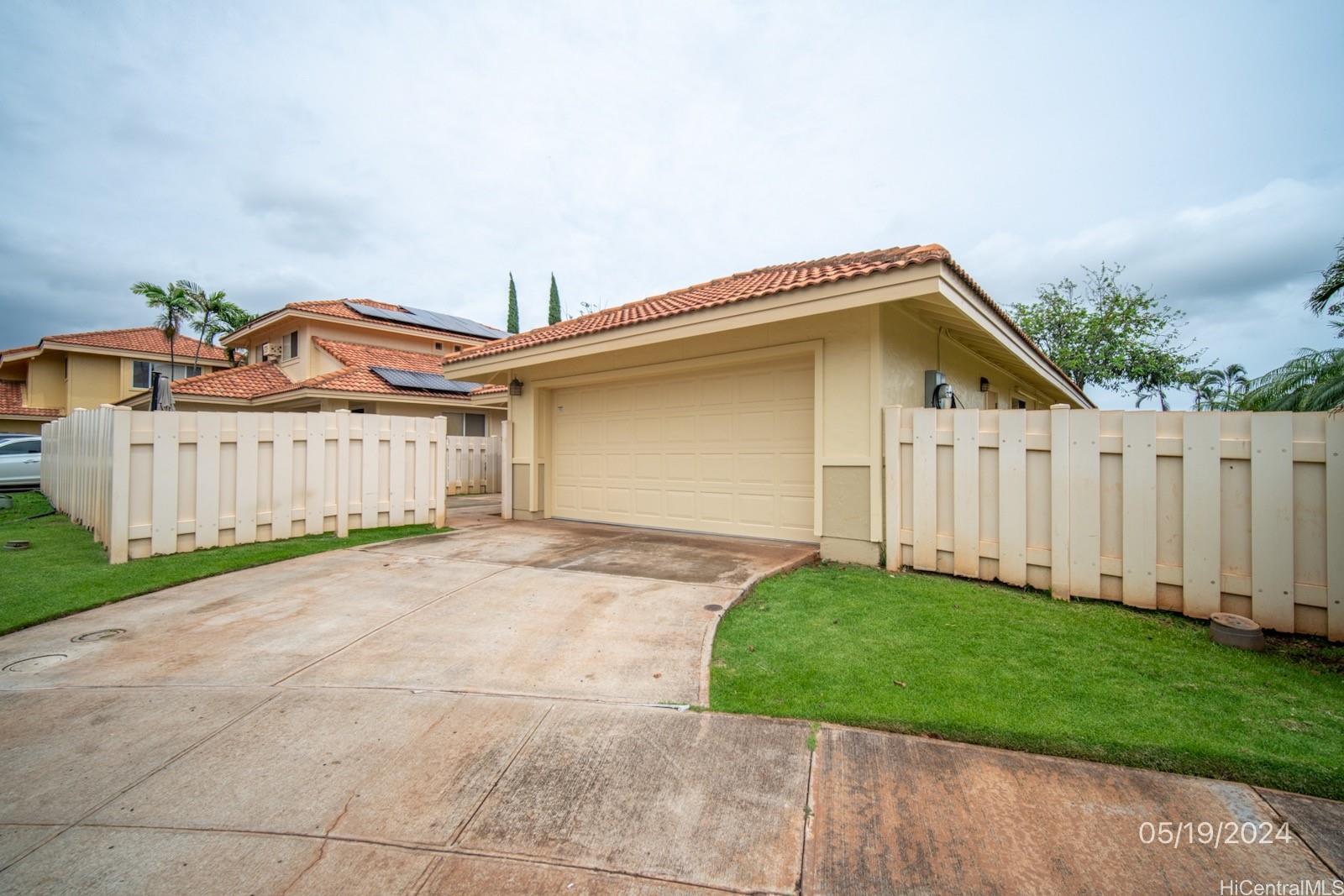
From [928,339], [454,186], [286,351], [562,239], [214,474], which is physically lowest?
[214,474]

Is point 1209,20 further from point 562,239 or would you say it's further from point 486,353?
point 562,239

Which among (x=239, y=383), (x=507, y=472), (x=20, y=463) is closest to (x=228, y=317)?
(x=239, y=383)

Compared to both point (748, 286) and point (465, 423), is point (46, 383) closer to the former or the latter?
point (465, 423)

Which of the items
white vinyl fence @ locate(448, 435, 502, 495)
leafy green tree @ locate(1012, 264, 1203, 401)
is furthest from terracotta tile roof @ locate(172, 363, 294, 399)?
leafy green tree @ locate(1012, 264, 1203, 401)

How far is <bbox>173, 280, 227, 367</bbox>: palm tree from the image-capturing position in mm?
21750

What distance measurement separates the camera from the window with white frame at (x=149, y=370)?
83.0 feet

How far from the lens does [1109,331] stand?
2472 cm

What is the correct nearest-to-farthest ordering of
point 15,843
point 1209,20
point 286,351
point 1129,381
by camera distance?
point 15,843
point 1209,20
point 286,351
point 1129,381

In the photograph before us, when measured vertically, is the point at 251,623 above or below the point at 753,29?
below

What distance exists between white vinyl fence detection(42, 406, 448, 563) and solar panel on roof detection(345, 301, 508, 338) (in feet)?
39.5

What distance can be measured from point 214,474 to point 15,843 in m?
5.70

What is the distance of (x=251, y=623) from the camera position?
4008 millimetres

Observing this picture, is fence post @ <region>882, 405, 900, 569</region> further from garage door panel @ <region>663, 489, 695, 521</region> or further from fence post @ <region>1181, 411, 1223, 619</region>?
garage door panel @ <region>663, 489, 695, 521</region>

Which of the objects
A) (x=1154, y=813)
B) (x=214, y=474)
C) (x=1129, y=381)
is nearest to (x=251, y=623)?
(x=214, y=474)
